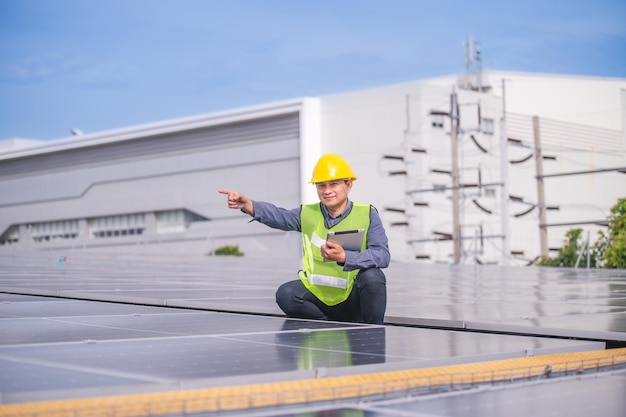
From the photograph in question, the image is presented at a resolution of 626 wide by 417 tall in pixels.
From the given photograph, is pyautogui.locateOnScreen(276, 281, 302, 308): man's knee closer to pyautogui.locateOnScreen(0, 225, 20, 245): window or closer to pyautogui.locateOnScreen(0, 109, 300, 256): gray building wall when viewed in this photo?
pyautogui.locateOnScreen(0, 109, 300, 256): gray building wall

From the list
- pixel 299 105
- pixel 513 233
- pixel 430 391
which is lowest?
pixel 430 391

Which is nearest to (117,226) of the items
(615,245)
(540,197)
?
(540,197)

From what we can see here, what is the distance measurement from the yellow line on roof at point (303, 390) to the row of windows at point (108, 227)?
180 feet

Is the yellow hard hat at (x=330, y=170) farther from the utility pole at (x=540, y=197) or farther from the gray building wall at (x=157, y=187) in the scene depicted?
Result: the gray building wall at (x=157, y=187)

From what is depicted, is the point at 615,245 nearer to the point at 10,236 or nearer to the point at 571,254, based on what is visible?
the point at 571,254

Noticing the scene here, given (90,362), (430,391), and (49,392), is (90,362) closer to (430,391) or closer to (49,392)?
(49,392)

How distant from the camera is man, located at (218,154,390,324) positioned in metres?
6.37

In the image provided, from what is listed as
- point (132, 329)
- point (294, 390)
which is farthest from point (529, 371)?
point (132, 329)

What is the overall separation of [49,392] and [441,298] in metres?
6.67

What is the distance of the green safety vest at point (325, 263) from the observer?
258 inches

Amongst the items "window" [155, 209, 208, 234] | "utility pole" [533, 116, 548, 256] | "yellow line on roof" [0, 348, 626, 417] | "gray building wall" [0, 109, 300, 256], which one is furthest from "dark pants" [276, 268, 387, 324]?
"window" [155, 209, 208, 234]

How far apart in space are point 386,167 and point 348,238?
4373cm

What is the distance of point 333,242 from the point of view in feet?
20.8

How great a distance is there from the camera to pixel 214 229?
2265 inches
